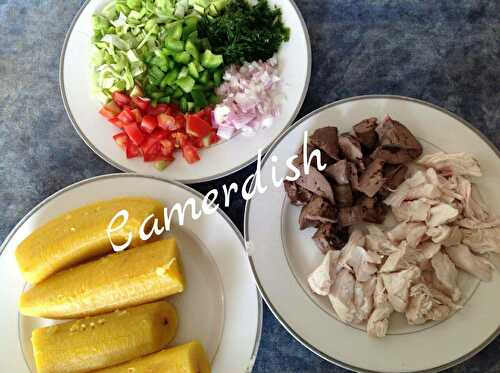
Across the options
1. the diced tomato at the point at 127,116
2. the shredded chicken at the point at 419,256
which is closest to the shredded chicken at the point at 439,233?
the shredded chicken at the point at 419,256

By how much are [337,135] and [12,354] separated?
4.79 ft

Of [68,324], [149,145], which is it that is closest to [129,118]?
[149,145]

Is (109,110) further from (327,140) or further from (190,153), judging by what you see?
(327,140)

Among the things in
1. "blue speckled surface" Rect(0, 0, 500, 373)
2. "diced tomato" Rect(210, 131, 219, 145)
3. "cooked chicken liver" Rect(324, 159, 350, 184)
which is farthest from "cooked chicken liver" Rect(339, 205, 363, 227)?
"diced tomato" Rect(210, 131, 219, 145)

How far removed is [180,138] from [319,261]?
0.73 meters

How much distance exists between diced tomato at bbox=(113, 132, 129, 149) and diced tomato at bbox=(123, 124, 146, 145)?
0.02m

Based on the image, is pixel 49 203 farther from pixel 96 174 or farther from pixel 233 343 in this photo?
pixel 233 343

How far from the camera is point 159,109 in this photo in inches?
81.6

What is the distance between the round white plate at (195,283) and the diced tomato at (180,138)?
170 millimetres

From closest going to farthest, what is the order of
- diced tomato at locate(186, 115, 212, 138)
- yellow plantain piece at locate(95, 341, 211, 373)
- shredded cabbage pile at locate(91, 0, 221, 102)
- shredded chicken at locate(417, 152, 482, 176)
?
yellow plantain piece at locate(95, 341, 211, 373) < shredded chicken at locate(417, 152, 482, 176) < diced tomato at locate(186, 115, 212, 138) < shredded cabbage pile at locate(91, 0, 221, 102)

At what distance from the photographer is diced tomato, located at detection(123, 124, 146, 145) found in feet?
6.56

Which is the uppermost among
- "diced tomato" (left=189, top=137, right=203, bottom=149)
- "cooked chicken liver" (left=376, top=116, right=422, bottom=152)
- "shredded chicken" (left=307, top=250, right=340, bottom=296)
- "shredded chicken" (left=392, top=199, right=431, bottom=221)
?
"cooked chicken liver" (left=376, top=116, right=422, bottom=152)

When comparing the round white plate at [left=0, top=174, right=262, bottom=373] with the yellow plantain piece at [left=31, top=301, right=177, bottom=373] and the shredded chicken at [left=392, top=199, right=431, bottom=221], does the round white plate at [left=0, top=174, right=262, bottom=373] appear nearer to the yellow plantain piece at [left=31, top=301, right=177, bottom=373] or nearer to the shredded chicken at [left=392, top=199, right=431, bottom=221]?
the yellow plantain piece at [left=31, top=301, right=177, bottom=373]

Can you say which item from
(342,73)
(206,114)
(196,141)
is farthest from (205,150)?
(342,73)
